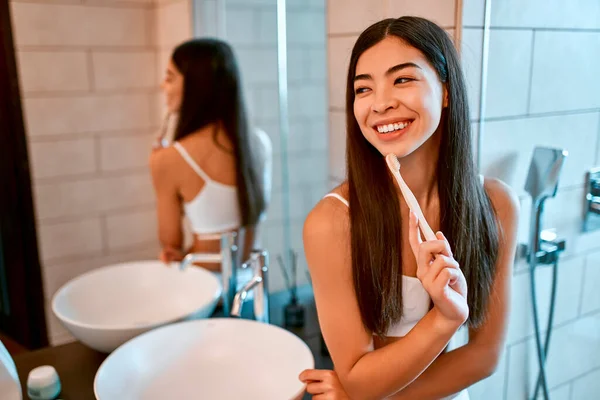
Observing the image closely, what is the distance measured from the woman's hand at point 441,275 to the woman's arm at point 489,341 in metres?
0.18

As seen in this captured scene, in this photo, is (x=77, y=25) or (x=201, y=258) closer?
(x=201, y=258)

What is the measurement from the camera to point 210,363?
100 centimetres

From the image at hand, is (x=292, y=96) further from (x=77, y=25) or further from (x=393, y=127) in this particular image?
(x=77, y=25)

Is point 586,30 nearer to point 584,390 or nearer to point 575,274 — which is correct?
point 575,274

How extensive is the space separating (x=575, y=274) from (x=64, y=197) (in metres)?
1.44

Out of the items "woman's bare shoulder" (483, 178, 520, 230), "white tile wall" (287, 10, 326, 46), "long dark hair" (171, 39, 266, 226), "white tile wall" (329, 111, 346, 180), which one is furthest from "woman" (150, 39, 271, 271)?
"woman's bare shoulder" (483, 178, 520, 230)

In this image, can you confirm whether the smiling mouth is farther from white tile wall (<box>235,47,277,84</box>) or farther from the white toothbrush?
white tile wall (<box>235,47,277,84</box>)

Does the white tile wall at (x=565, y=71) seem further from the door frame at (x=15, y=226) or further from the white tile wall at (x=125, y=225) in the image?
the door frame at (x=15, y=226)

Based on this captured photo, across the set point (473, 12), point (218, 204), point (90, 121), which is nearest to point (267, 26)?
point (218, 204)

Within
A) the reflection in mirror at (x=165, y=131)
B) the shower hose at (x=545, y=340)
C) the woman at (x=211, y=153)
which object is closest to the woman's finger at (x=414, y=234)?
the shower hose at (x=545, y=340)

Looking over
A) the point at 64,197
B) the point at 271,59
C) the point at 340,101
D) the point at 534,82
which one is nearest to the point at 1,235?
the point at 64,197

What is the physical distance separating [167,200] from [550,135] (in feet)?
2.91

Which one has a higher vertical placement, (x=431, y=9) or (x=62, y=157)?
(x=431, y=9)

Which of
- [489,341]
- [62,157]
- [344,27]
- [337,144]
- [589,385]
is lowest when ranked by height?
[589,385]
